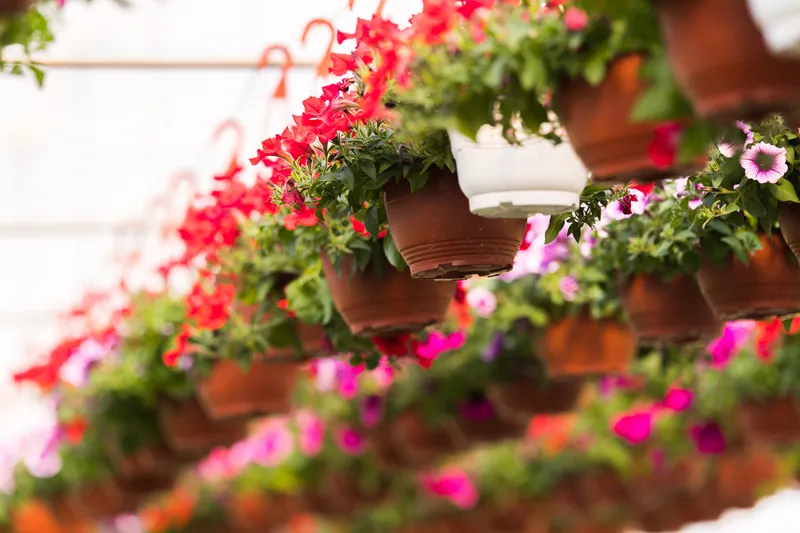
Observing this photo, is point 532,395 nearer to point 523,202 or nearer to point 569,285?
point 569,285

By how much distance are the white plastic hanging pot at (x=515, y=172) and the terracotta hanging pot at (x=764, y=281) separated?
38.3 inches

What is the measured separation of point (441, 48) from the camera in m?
1.82

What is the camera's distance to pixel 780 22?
1.42 meters

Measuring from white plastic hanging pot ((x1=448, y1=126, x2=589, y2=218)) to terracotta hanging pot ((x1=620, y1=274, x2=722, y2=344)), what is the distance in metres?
1.30

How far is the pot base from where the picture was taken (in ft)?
6.79

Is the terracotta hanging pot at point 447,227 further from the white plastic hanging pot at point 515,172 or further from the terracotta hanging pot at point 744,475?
the terracotta hanging pot at point 744,475

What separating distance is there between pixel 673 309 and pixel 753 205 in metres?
0.98

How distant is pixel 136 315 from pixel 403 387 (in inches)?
64.0

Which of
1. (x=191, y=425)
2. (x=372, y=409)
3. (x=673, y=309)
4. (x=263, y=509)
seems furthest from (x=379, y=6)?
(x=263, y=509)

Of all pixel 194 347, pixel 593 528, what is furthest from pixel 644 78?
pixel 593 528

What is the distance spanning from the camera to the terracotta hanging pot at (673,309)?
3328 millimetres

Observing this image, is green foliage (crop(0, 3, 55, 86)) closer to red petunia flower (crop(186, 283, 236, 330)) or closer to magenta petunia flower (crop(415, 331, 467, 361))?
red petunia flower (crop(186, 283, 236, 330))

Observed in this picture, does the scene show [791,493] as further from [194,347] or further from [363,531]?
[194,347]

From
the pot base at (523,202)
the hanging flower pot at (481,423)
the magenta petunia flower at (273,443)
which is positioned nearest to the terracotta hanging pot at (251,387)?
the hanging flower pot at (481,423)
